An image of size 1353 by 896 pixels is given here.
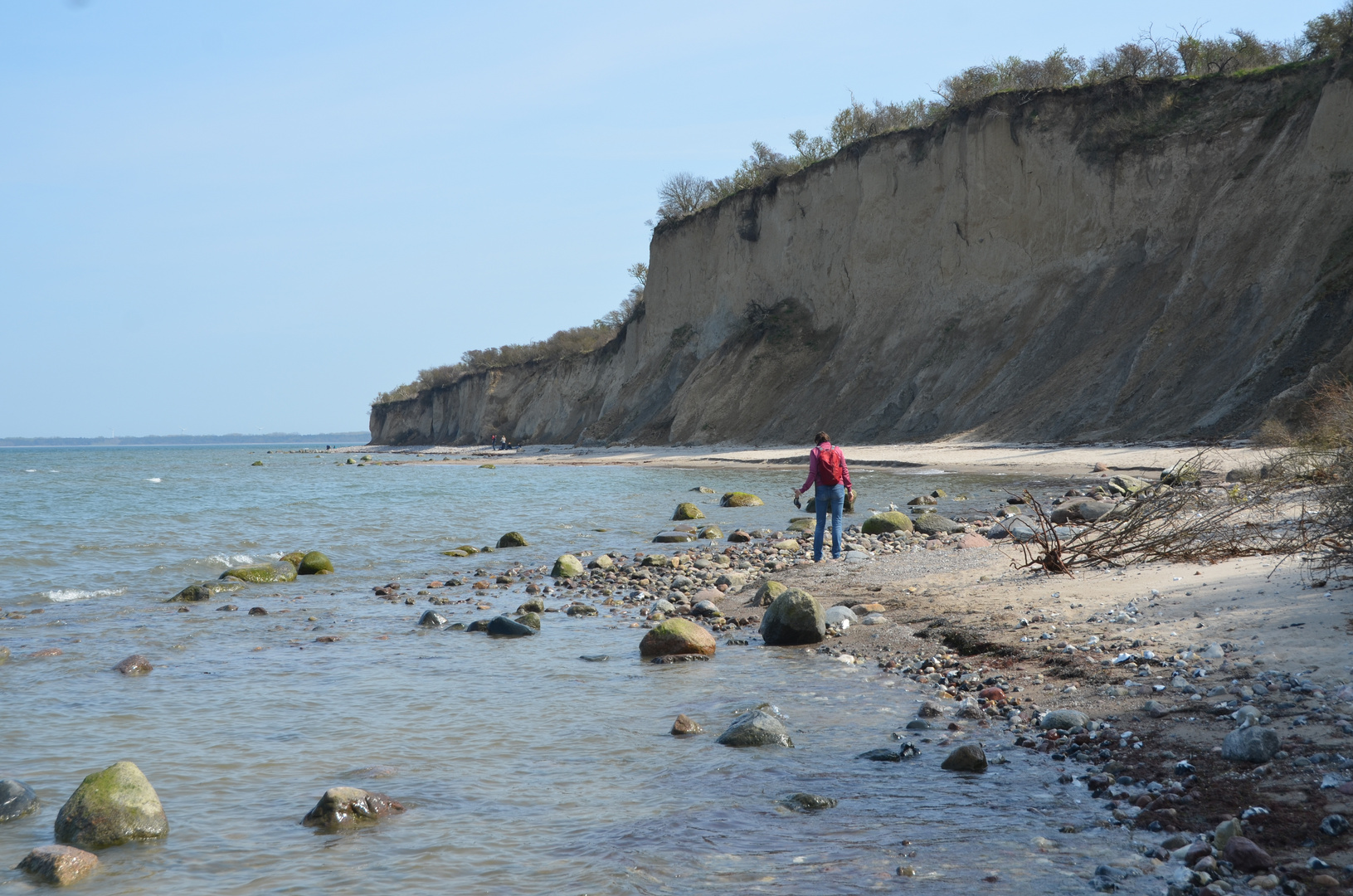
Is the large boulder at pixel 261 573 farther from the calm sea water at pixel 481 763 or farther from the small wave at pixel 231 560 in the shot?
the small wave at pixel 231 560

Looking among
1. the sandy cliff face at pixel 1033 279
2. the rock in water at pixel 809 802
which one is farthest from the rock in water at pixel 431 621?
the sandy cliff face at pixel 1033 279

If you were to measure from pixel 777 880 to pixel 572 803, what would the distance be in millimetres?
1338

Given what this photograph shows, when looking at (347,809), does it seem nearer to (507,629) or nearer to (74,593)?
(507,629)

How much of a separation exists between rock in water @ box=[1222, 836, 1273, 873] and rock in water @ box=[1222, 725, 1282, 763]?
0.81 m

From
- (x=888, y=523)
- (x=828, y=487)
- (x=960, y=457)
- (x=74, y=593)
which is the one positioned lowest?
(x=74, y=593)

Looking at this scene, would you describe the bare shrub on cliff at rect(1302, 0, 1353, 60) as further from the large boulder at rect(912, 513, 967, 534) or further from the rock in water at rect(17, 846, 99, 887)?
the rock in water at rect(17, 846, 99, 887)

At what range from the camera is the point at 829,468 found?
39.5 feet

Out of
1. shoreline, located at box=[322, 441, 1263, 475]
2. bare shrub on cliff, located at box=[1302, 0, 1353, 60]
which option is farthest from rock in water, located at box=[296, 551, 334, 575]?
bare shrub on cliff, located at box=[1302, 0, 1353, 60]

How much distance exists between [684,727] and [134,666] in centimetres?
493

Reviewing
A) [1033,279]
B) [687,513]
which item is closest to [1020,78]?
[1033,279]

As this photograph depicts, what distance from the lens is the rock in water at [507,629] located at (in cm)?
926

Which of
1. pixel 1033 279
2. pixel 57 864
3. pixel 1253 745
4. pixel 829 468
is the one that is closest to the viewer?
pixel 57 864

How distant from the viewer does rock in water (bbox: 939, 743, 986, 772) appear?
4.96 metres

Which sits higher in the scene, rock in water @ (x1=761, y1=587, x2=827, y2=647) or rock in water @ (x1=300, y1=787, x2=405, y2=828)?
rock in water @ (x1=761, y1=587, x2=827, y2=647)
